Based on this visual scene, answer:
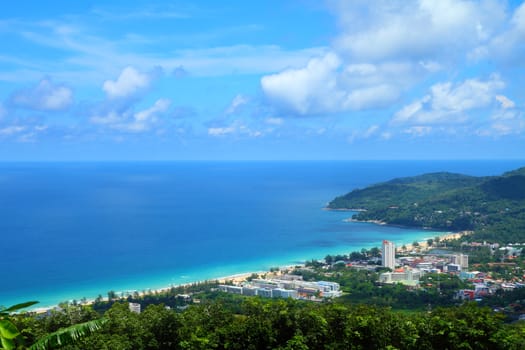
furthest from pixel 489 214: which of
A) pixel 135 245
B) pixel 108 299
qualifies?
pixel 108 299

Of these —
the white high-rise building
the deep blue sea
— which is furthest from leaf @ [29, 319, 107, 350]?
the white high-rise building

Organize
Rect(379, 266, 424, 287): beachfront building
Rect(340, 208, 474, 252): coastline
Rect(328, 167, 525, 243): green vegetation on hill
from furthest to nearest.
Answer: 1. Rect(328, 167, 525, 243): green vegetation on hill
2. Rect(340, 208, 474, 252): coastline
3. Rect(379, 266, 424, 287): beachfront building

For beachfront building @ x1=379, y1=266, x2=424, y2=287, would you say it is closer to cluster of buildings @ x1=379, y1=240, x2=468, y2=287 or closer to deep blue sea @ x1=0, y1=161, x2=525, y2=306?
cluster of buildings @ x1=379, y1=240, x2=468, y2=287

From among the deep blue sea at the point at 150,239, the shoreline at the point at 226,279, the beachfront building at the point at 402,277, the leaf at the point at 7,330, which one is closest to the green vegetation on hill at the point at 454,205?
the deep blue sea at the point at 150,239

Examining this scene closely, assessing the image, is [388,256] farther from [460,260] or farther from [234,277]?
[234,277]

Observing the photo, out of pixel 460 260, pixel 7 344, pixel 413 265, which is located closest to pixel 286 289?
pixel 413 265

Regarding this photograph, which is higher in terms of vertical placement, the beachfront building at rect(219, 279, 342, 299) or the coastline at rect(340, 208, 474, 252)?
the coastline at rect(340, 208, 474, 252)

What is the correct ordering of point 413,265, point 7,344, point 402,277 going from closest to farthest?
point 7,344 → point 402,277 → point 413,265
